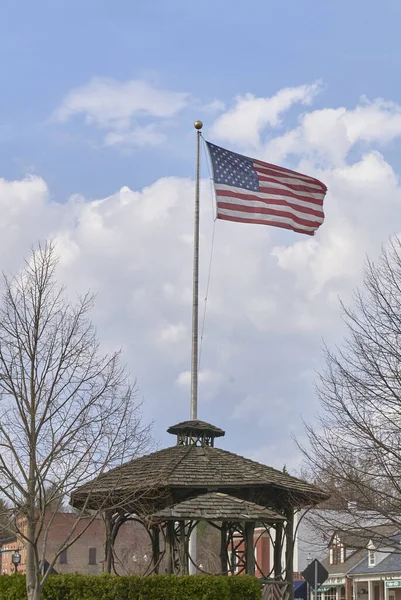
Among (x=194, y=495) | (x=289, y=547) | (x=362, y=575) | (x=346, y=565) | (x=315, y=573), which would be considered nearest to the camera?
(x=194, y=495)

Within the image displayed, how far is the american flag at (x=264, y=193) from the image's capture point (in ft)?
77.5

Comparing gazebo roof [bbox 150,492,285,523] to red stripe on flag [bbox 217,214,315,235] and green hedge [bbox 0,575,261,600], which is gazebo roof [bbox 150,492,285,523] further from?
red stripe on flag [bbox 217,214,315,235]

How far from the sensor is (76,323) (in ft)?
66.5

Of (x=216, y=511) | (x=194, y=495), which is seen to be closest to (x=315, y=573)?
(x=194, y=495)

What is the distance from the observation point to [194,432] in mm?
22406

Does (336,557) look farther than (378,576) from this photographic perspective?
Yes

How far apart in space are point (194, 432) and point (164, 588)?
4916 millimetres

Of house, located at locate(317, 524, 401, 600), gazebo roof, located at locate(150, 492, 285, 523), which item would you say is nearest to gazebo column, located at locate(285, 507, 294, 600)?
gazebo roof, located at locate(150, 492, 285, 523)

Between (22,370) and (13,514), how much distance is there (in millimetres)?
2954

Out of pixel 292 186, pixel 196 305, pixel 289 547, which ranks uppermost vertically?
pixel 292 186

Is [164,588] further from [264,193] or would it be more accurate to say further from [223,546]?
[264,193]

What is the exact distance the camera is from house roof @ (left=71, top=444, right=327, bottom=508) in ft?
65.7

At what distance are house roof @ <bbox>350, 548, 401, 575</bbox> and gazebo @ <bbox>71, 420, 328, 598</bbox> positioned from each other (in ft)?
81.6

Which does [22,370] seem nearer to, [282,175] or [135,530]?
[282,175]
